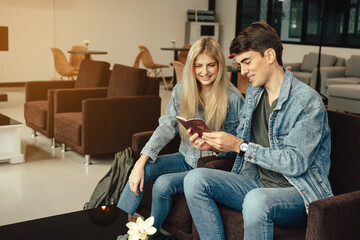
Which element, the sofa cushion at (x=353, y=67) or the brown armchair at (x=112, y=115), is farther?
the sofa cushion at (x=353, y=67)

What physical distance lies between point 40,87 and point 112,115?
5.39 ft

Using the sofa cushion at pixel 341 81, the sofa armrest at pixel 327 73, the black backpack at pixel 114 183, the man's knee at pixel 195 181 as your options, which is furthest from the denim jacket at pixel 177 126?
the sofa armrest at pixel 327 73

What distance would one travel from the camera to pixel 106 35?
11234mm

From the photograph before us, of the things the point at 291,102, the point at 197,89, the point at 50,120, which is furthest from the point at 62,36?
the point at 291,102

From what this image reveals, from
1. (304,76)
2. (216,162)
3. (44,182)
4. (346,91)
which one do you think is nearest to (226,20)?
(304,76)

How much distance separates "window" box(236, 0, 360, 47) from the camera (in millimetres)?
9914

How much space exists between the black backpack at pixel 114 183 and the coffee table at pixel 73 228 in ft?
1.43

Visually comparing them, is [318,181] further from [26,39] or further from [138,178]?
[26,39]

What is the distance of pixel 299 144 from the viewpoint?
80.5 inches

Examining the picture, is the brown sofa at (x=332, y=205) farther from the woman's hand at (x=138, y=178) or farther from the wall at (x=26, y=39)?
the wall at (x=26, y=39)

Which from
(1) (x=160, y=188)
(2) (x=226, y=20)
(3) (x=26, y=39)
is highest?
(2) (x=226, y=20)

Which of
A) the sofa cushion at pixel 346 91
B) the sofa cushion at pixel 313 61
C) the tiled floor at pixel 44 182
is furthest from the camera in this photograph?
the sofa cushion at pixel 313 61

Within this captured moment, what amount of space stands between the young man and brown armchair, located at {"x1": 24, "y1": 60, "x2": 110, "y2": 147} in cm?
314

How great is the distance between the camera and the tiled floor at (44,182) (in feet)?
11.2
